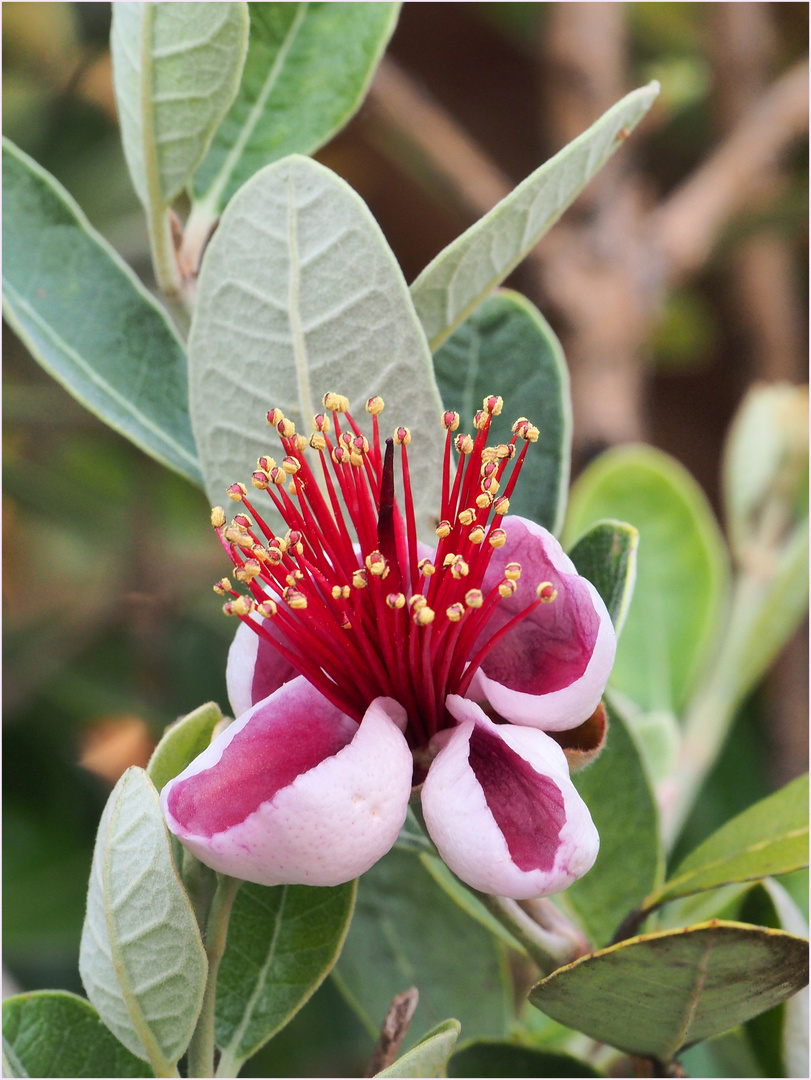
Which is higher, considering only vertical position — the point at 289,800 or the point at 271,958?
the point at 289,800

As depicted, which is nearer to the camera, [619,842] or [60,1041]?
[60,1041]

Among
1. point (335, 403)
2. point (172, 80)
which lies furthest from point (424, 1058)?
point (172, 80)

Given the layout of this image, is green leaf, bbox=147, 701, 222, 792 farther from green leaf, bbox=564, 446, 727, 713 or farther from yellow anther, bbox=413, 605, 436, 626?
green leaf, bbox=564, 446, 727, 713

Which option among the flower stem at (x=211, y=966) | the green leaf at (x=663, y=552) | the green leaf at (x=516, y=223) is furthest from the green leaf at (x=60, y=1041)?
the green leaf at (x=663, y=552)

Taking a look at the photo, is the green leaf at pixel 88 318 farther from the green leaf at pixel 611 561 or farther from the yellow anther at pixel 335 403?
Result: the green leaf at pixel 611 561

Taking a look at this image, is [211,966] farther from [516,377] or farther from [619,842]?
[516,377]

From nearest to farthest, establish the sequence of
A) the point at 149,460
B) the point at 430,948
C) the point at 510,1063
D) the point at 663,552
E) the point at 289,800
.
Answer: the point at 289,800
the point at 510,1063
the point at 430,948
the point at 663,552
the point at 149,460
